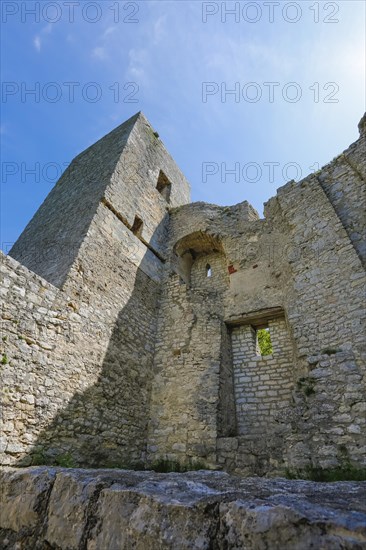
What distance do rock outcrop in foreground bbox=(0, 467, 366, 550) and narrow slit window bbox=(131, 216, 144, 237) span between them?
24.1 ft

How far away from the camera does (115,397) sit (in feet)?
20.0

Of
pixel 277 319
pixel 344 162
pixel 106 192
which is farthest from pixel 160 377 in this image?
pixel 344 162

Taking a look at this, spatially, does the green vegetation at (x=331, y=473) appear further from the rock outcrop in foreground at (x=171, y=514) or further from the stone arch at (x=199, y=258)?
the stone arch at (x=199, y=258)

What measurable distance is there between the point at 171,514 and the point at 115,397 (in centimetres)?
508

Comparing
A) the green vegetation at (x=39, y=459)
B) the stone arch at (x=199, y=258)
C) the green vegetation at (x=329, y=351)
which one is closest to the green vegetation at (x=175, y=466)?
the green vegetation at (x=39, y=459)

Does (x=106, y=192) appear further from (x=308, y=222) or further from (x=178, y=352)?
(x=308, y=222)

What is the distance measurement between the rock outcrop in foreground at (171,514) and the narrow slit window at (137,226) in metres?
7.35

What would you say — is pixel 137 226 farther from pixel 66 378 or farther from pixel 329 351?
pixel 329 351

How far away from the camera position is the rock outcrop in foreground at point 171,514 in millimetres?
1110

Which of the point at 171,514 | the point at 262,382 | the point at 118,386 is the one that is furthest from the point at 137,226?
the point at 171,514

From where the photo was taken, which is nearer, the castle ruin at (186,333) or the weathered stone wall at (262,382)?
the castle ruin at (186,333)

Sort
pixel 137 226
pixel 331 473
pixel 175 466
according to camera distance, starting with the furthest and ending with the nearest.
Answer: pixel 137 226, pixel 175 466, pixel 331 473

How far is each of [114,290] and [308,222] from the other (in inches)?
193

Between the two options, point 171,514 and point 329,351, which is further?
point 329,351
